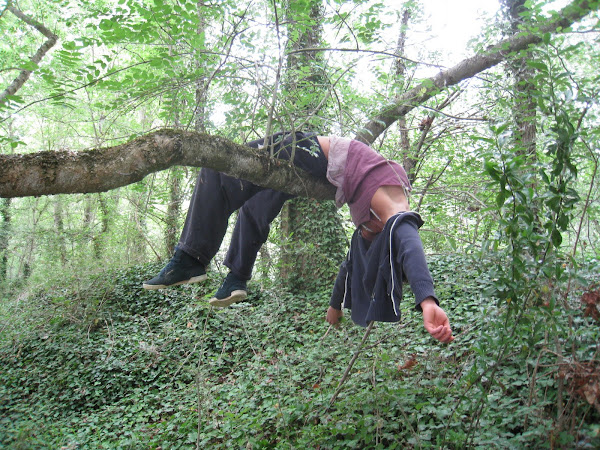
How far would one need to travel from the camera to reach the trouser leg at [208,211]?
301 cm

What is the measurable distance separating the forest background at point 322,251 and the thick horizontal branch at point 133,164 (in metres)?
0.01

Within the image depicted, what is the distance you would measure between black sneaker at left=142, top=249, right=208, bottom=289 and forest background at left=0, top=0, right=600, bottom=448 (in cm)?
66

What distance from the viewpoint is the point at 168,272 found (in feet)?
9.86

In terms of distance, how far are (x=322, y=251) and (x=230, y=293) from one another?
3014 millimetres

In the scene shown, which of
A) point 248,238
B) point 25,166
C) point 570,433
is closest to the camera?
point 570,433

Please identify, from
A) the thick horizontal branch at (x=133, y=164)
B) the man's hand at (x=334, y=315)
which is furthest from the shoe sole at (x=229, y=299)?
the thick horizontal branch at (x=133, y=164)

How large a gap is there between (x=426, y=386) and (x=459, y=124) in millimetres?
2753

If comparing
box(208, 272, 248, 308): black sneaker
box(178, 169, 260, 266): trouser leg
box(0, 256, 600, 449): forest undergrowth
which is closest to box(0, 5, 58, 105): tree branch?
box(0, 256, 600, 449): forest undergrowth

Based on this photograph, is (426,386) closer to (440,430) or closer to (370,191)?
(440,430)

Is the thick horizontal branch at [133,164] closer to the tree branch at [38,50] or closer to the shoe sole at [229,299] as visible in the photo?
the shoe sole at [229,299]

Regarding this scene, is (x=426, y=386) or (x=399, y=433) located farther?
(x=426, y=386)

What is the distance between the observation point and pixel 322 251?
612 cm

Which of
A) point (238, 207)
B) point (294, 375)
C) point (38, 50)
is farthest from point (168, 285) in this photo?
point (38, 50)

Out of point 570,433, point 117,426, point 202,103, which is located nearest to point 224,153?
point 202,103
